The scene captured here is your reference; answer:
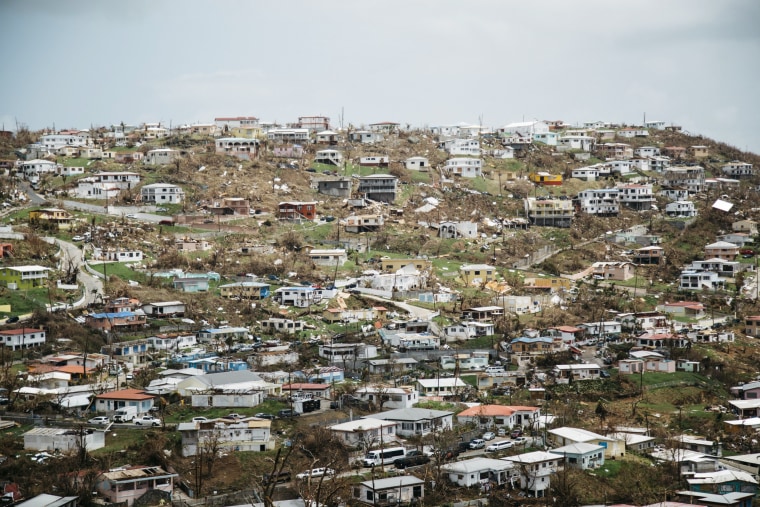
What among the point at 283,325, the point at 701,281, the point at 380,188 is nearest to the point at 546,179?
the point at 380,188

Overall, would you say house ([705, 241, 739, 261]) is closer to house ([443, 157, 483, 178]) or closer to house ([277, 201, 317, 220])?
house ([443, 157, 483, 178])

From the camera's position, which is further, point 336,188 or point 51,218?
point 336,188

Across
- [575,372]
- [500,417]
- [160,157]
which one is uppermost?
[160,157]

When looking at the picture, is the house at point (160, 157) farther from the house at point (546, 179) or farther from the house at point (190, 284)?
the house at point (546, 179)

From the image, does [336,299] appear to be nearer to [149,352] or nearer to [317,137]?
[149,352]

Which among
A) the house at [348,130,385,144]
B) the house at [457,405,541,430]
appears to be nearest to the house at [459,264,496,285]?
the house at [457,405,541,430]

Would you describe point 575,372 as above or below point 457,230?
below

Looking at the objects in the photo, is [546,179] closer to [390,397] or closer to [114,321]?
[114,321]
